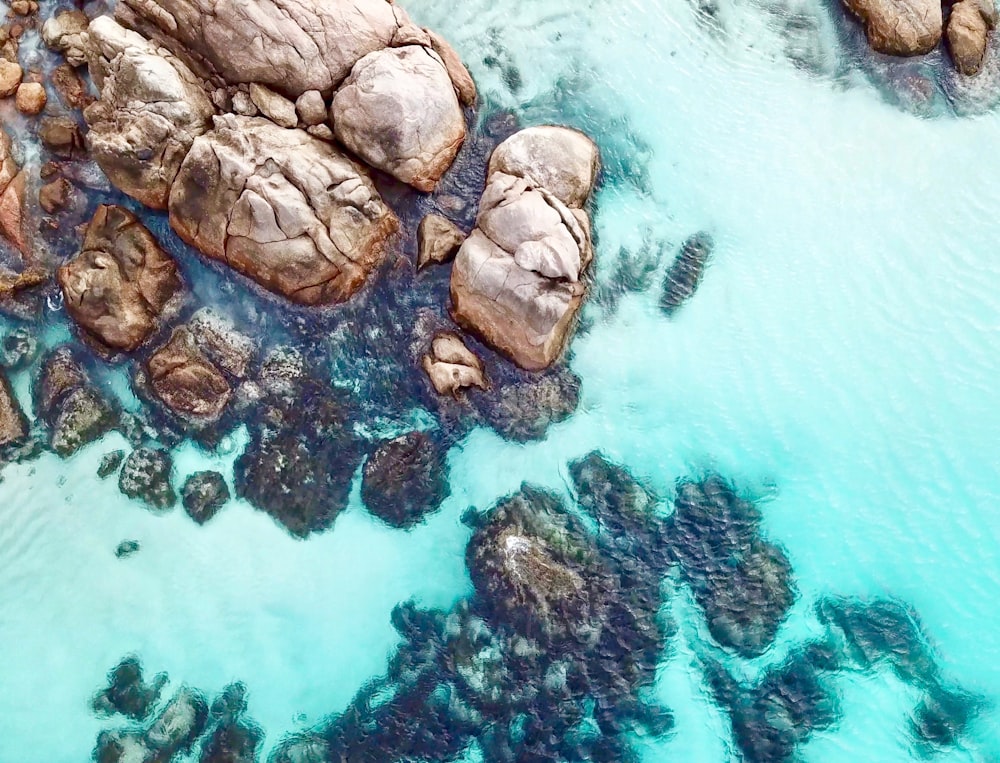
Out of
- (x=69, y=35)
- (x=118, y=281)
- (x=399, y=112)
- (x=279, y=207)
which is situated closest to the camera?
(x=279, y=207)

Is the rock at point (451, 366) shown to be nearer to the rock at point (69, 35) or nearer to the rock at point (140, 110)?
the rock at point (140, 110)

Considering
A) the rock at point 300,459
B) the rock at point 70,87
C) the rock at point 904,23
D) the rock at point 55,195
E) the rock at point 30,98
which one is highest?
the rock at point 904,23

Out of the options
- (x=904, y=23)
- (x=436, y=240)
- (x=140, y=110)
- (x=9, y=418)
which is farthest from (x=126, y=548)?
(x=904, y=23)

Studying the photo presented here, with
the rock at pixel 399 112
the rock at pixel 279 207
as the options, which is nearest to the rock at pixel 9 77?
the rock at pixel 279 207

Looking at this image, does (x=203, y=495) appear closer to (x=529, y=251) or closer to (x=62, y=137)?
(x=62, y=137)

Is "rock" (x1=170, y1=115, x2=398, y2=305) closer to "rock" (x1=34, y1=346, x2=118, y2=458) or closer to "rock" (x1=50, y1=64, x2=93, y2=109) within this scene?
"rock" (x1=50, y1=64, x2=93, y2=109)

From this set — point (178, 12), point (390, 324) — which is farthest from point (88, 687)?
point (178, 12)
